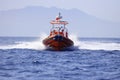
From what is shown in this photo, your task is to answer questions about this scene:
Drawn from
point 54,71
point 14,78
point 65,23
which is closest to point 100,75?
point 54,71

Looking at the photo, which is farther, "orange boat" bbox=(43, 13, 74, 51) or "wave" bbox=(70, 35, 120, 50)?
"wave" bbox=(70, 35, 120, 50)

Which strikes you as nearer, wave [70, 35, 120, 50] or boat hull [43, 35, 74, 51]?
boat hull [43, 35, 74, 51]

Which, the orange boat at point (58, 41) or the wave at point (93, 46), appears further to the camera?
the wave at point (93, 46)

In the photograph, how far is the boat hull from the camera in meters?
53.1

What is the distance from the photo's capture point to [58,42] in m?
53.2

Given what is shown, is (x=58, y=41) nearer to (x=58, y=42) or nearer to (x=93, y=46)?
(x=58, y=42)

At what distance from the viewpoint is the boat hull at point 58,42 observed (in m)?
53.1

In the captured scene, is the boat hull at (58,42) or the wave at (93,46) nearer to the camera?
the boat hull at (58,42)

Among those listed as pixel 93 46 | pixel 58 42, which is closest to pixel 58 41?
pixel 58 42

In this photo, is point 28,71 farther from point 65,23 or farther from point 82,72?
point 65,23

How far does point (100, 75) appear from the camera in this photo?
27.3 m

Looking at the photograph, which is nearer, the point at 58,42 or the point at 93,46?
the point at 58,42

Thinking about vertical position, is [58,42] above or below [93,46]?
below

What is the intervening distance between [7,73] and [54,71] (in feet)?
13.2
